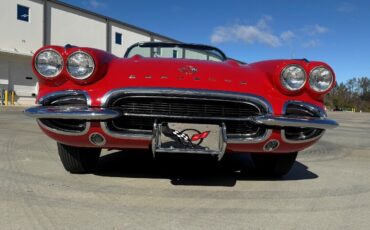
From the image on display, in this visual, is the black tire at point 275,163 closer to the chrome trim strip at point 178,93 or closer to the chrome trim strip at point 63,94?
the chrome trim strip at point 178,93

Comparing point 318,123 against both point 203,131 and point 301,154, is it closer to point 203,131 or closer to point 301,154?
point 203,131

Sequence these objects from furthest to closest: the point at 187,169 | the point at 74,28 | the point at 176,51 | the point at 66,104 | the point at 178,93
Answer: the point at 74,28 < the point at 176,51 < the point at 187,169 < the point at 66,104 < the point at 178,93

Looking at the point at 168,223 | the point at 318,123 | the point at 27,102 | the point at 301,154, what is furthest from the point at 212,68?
the point at 27,102

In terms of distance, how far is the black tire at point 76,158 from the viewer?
11.2 feet

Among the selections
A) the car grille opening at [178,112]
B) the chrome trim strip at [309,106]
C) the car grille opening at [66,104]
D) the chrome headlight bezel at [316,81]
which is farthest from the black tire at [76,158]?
the chrome headlight bezel at [316,81]

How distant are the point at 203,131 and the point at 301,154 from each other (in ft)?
9.62

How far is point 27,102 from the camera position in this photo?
24.7 metres

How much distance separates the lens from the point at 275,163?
366 centimetres

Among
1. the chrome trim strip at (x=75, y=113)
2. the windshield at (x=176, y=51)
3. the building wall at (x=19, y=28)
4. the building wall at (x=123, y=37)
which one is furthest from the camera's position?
the building wall at (x=123, y=37)

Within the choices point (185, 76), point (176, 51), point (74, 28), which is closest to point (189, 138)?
point (185, 76)

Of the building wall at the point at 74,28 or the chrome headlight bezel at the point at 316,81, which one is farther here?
the building wall at the point at 74,28

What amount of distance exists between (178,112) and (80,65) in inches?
33.8

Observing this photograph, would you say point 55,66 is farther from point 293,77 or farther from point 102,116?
point 293,77

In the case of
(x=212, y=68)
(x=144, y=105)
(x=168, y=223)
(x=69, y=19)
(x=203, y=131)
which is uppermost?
(x=69, y=19)
